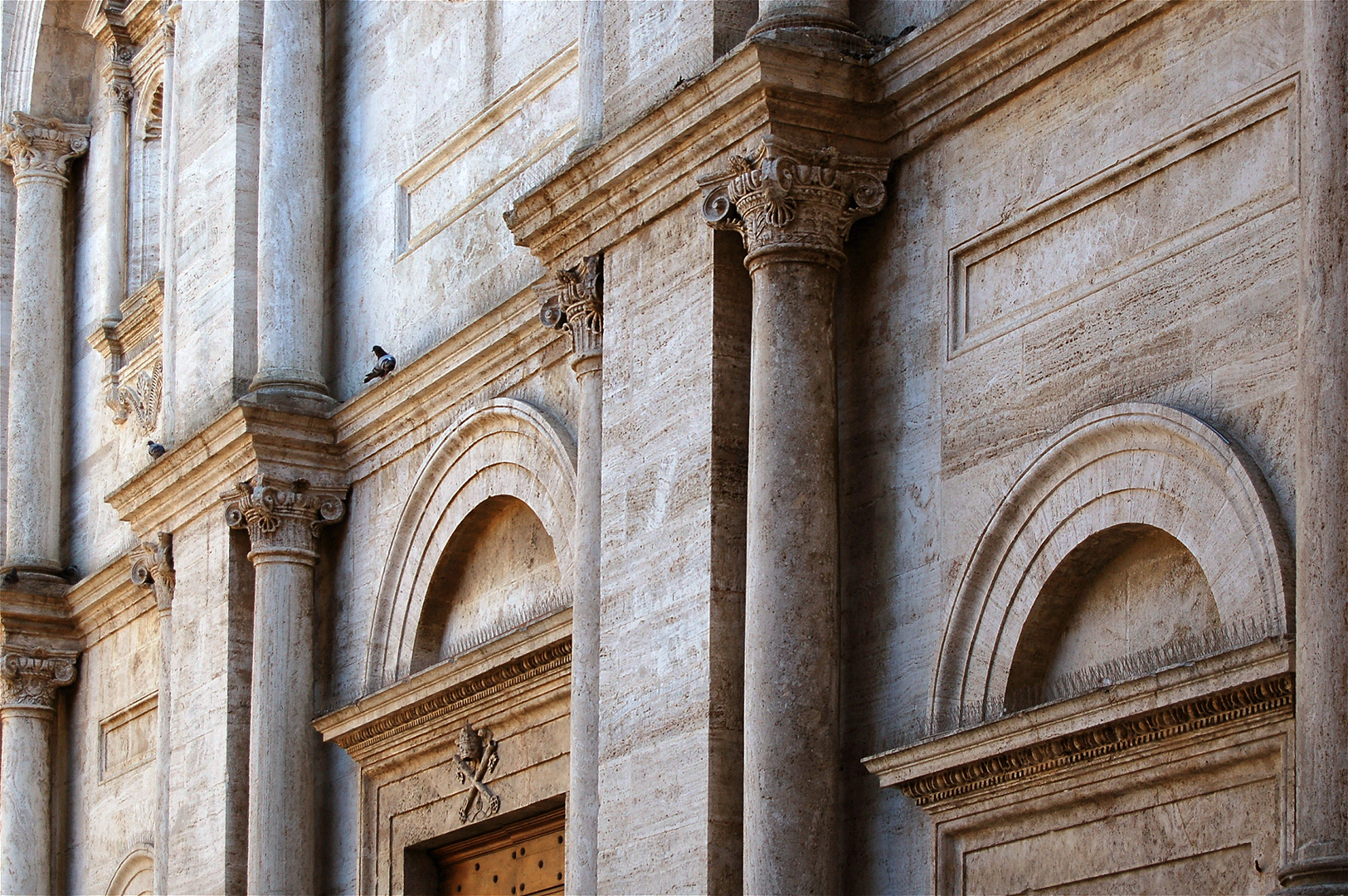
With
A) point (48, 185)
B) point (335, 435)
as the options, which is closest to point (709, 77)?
point (335, 435)

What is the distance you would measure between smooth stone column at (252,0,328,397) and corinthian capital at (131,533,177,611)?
59.1 inches

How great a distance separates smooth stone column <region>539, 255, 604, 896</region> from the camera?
921 centimetres

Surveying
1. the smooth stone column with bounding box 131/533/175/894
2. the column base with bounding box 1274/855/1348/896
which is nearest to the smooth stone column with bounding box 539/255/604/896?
the column base with bounding box 1274/855/1348/896

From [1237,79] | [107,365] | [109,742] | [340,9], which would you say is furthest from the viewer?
[107,365]

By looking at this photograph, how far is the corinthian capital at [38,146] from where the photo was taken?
1734 centimetres

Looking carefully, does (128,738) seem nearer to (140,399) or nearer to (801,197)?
(140,399)

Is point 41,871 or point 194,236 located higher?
point 194,236

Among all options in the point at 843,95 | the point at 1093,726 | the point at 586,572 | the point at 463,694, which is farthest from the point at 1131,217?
the point at 463,694

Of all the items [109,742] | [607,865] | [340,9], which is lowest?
[607,865]

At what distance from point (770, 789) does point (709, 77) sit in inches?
101

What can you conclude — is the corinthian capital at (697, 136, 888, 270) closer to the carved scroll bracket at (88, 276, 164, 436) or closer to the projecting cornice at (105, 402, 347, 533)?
the projecting cornice at (105, 402, 347, 533)

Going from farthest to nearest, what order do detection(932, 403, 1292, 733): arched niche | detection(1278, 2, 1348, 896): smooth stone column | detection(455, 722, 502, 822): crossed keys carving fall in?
detection(455, 722, 502, 822): crossed keys carving
detection(932, 403, 1292, 733): arched niche
detection(1278, 2, 1348, 896): smooth stone column

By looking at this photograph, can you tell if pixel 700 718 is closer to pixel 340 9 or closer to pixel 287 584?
pixel 287 584

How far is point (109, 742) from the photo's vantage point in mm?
15477
